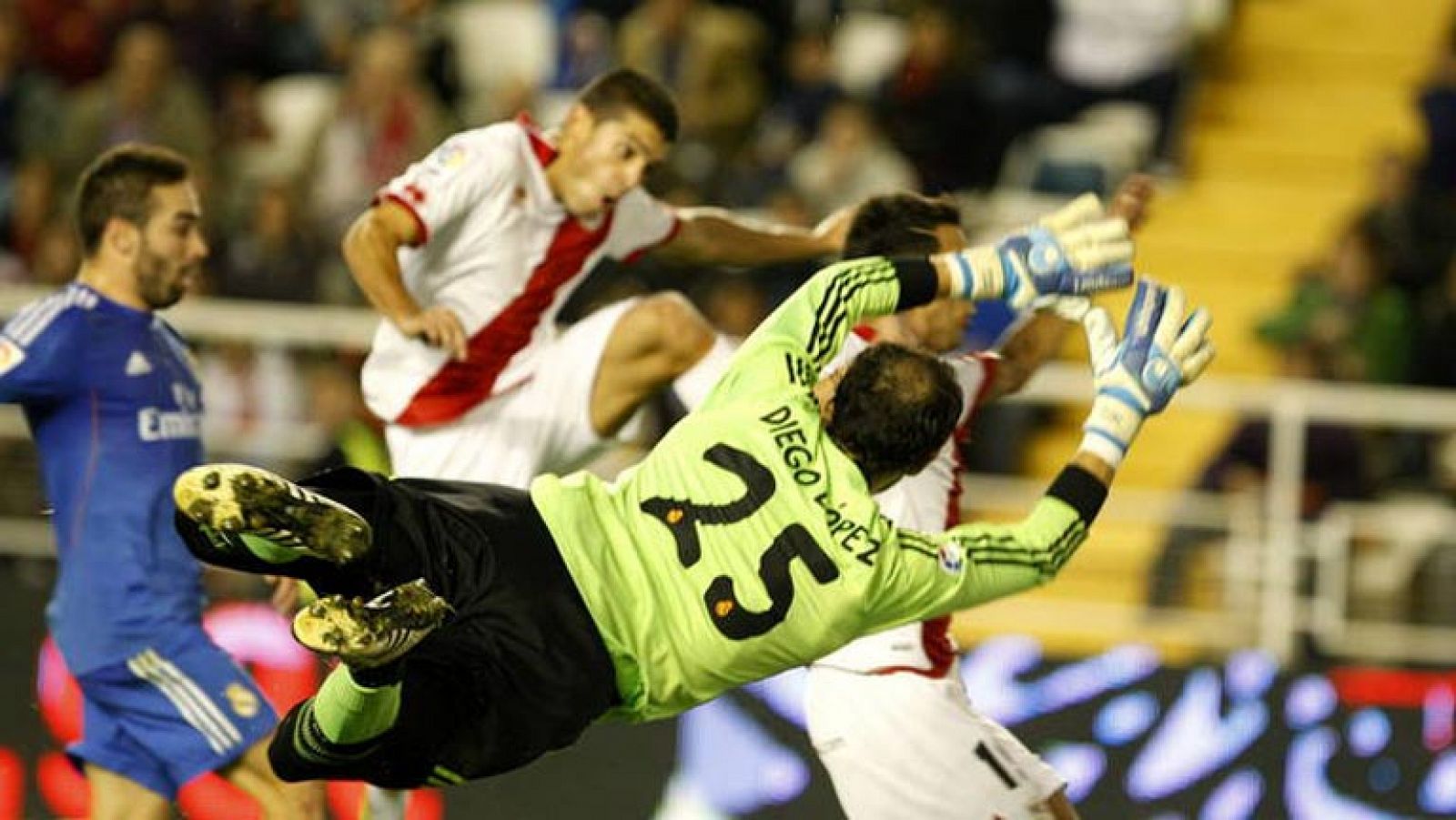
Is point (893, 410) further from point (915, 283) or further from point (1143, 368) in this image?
point (1143, 368)

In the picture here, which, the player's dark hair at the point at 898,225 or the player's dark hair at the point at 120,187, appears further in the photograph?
the player's dark hair at the point at 120,187

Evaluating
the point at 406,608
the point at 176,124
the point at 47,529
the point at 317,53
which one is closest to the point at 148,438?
the point at 406,608

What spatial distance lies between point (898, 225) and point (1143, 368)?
43.1 inches

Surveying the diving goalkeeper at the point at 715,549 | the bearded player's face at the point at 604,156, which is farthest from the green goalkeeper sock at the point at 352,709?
the bearded player's face at the point at 604,156

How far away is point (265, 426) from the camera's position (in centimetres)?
1145

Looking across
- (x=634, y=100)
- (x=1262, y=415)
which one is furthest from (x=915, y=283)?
(x=1262, y=415)

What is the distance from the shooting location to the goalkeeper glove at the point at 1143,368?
675 cm

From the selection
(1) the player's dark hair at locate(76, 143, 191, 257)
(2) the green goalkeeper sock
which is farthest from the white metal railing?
(2) the green goalkeeper sock

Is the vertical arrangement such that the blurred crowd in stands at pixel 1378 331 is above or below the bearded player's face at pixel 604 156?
below

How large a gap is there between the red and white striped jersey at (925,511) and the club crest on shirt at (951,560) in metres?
0.67

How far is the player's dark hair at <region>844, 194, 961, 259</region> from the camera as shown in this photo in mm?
7625

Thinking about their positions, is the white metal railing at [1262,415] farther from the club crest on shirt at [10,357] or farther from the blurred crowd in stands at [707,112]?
the club crest on shirt at [10,357]

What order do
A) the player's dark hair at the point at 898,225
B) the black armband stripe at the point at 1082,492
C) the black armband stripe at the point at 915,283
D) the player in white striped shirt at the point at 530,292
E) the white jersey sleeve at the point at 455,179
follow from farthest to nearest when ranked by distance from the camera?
the player in white striped shirt at the point at 530,292
the white jersey sleeve at the point at 455,179
the player's dark hair at the point at 898,225
the black armband stripe at the point at 915,283
the black armband stripe at the point at 1082,492

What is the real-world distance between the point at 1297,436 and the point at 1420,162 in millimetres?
2657
